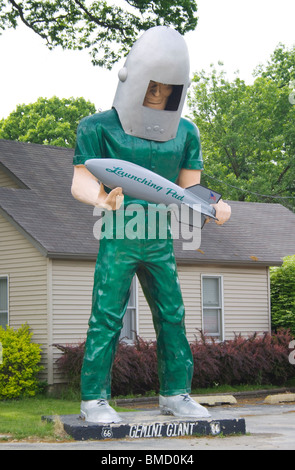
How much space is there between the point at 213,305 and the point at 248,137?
61.5 feet

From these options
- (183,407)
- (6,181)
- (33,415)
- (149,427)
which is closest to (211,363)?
(33,415)

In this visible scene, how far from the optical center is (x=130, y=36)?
18.4m

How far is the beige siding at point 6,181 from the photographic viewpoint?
18.3 meters

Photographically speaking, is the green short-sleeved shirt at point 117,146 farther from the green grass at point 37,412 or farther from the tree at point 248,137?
the tree at point 248,137

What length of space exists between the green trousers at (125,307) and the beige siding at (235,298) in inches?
377

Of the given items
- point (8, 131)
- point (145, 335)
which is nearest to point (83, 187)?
point (145, 335)

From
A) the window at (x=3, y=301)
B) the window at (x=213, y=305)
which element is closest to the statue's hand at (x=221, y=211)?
the window at (x=3, y=301)

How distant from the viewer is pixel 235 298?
19141mm

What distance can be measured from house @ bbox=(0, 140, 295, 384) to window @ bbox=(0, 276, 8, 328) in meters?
0.02

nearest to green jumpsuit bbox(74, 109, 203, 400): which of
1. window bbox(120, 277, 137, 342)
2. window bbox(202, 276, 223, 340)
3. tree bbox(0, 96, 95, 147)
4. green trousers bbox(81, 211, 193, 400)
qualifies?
green trousers bbox(81, 211, 193, 400)

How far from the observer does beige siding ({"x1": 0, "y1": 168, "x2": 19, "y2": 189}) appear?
721 inches

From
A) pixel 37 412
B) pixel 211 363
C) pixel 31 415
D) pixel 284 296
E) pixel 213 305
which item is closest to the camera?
pixel 31 415

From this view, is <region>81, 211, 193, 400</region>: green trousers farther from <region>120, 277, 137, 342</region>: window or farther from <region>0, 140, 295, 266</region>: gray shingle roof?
<region>120, 277, 137, 342</region>: window

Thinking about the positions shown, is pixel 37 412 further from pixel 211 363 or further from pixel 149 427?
pixel 149 427
